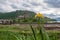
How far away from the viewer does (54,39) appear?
10.2 ft

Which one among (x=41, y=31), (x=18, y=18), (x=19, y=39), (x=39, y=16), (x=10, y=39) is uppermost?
(x=39, y=16)

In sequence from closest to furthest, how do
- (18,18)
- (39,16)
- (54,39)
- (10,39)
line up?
(39,16) < (54,39) < (10,39) < (18,18)

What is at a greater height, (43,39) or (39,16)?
(39,16)

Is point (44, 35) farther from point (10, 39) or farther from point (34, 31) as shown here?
point (10, 39)

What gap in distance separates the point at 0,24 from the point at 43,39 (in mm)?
31477

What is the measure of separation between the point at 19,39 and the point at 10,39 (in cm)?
445

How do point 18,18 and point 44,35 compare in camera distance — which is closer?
point 44,35

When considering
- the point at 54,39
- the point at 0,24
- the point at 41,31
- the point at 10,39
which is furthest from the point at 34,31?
the point at 0,24

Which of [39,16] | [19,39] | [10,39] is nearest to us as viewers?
[39,16]

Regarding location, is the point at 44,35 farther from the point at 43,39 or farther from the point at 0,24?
the point at 0,24

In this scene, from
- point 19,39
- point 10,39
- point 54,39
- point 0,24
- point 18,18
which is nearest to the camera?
point 54,39

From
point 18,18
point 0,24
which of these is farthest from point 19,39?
point 18,18

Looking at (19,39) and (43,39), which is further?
(19,39)

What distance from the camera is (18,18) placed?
133 ft
